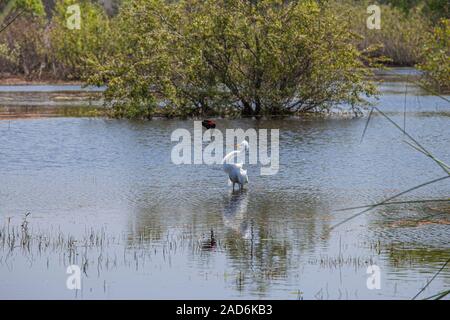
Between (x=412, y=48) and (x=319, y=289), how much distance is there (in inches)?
1802

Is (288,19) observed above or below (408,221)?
above

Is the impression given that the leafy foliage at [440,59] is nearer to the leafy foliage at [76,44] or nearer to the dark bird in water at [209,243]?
the leafy foliage at [76,44]

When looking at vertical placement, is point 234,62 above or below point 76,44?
below

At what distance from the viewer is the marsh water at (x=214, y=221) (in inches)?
395

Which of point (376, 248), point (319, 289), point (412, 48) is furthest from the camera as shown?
point (412, 48)

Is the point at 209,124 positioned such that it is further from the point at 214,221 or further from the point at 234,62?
the point at 214,221

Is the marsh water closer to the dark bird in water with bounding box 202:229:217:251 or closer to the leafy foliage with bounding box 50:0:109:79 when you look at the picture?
the dark bird in water with bounding box 202:229:217:251


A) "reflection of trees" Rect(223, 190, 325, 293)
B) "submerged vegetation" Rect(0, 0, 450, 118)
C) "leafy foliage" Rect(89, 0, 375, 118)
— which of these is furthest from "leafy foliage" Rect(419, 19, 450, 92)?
"reflection of trees" Rect(223, 190, 325, 293)

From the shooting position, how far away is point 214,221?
13500 millimetres

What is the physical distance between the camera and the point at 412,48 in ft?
177

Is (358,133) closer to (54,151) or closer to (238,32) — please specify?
(238,32)

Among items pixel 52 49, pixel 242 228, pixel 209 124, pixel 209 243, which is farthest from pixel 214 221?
pixel 52 49

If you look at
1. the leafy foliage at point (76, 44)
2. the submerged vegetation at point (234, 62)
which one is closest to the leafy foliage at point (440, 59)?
the submerged vegetation at point (234, 62)
